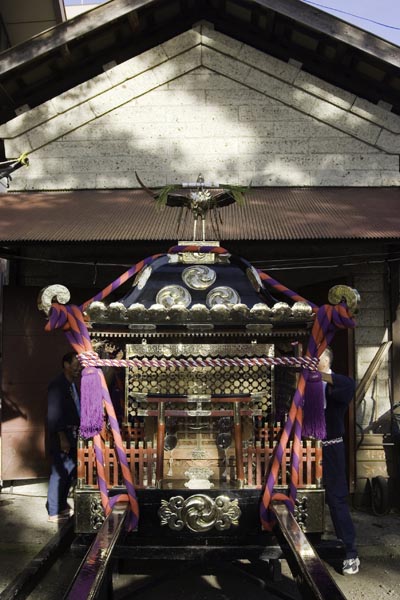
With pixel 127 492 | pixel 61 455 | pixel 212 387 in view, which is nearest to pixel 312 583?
pixel 127 492

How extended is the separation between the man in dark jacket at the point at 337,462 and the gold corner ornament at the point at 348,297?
1112mm

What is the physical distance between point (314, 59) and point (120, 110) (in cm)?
300

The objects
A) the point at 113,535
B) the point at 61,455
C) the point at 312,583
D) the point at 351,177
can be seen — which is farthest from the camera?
the point at 351,177

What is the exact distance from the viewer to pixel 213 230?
6.10m

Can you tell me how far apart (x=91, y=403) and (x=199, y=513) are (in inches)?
43.3

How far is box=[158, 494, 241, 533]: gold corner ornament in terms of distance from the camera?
378 cm

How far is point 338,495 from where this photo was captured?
471cm

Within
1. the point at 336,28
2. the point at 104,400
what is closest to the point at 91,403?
the point at 104,400

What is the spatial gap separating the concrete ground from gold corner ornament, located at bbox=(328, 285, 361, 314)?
2317 mm

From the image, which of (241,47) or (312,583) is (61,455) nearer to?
(312,583)

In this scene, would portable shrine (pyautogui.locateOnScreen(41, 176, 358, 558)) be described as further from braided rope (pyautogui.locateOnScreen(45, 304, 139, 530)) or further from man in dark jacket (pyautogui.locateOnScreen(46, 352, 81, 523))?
man in dark jacket (pyautogui.locateOnScreen(46, 352, 81, 523))

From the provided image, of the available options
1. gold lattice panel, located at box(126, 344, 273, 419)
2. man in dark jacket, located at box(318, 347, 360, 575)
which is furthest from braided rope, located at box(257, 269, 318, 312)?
man in dark jacket, located at box(318, 347, 360, 575)

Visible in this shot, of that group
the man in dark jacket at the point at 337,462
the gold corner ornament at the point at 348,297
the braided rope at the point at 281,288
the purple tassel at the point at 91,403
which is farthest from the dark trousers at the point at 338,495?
the purple tassel at the point at 91,403

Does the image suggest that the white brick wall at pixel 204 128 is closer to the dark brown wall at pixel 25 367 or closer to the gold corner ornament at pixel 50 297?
the dark brown wall at pixel 25 367
